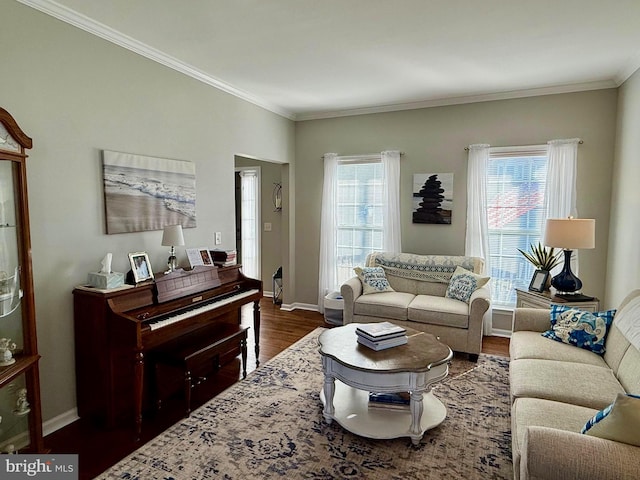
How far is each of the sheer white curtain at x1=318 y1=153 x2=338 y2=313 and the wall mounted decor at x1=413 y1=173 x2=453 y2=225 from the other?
109cm

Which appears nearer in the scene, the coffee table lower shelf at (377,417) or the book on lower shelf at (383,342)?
the coffee table lower shelf at (377,417)

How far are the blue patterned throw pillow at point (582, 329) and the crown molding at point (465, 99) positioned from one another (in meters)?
2.49

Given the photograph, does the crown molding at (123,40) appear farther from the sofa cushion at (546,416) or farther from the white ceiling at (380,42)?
the sofa cushion at (546,416)

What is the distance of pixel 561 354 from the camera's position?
2.71 m

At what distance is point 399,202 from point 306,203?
1.35 metres

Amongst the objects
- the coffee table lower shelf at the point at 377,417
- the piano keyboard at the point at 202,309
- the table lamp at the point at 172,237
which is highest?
the table lamp at the point at 172,237

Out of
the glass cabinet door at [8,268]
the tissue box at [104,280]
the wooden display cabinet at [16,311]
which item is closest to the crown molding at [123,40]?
the wooden display cabinet at [16,311]

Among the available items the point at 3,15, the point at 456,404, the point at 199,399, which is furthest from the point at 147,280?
the point at 456,404

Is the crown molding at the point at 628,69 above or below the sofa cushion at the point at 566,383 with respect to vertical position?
above

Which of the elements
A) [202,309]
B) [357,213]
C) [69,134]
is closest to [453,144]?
[357,213]

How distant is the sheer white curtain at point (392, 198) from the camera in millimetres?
4922

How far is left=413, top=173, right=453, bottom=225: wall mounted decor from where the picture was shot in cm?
473

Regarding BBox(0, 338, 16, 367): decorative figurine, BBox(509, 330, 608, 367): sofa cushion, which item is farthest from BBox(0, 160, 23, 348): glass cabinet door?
BBox(509, 330, 608, 367): sofa cushion

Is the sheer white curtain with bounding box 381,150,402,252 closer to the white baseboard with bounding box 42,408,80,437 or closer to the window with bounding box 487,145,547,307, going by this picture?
the window with bounding box 487,145,547,307
